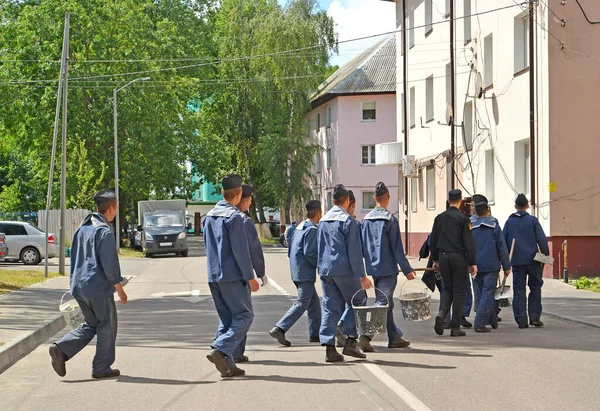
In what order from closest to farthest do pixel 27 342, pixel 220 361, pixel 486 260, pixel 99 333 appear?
pixel 220 361, pixel 99 333, pixel 27 342, pixel 486 260

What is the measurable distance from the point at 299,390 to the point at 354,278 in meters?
2.08

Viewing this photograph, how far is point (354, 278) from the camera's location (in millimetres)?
10625

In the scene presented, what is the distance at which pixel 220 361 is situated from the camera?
941cm

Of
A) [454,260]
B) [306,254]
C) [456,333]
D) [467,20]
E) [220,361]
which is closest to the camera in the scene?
[220,361]

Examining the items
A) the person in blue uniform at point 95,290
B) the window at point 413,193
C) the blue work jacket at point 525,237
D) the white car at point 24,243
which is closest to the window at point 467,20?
the window at point 413,193

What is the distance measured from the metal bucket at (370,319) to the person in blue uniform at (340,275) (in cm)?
9

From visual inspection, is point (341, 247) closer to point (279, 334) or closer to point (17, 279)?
point (279, 334)

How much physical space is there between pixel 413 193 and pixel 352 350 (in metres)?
30.3

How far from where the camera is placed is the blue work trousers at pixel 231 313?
9453 mm

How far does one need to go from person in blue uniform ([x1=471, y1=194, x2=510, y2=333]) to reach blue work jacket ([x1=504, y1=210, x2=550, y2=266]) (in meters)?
0.80

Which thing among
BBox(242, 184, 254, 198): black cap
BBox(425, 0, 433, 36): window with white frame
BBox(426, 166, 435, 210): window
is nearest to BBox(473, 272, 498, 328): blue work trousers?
BBox(242, 184, 254, 198): black cap

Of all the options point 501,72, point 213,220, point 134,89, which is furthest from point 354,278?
point 134,89

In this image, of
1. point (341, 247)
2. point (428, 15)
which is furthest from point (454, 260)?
point (428, 15)

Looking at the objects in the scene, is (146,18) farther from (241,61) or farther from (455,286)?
(455,286)
